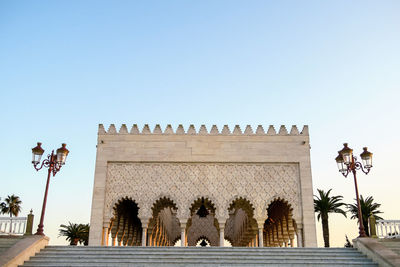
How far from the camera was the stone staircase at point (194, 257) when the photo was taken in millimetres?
10516

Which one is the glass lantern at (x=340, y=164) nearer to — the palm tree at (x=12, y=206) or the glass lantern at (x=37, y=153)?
the glass lantern at (x=37, y=153)

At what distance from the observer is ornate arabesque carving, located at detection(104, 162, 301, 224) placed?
59.4 ft

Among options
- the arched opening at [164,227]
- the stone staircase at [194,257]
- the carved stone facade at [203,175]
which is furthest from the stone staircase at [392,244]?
the arched opening at [164,227]

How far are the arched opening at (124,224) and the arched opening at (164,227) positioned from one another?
1220 millimetres

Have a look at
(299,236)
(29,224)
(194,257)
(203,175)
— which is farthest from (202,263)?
(299,236)

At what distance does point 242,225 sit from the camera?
26953mm

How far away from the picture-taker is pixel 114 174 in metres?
18.7

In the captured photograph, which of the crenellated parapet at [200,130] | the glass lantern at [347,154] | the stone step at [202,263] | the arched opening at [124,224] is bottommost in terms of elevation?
the stone step at [202,263]

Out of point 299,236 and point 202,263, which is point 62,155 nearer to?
point 202,263

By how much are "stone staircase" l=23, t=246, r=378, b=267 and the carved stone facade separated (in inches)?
242

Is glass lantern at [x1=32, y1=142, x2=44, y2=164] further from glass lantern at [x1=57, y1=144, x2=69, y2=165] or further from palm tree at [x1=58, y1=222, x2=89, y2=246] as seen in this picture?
palm tree at [x1=58, y1=222, x2=89, y2=246]

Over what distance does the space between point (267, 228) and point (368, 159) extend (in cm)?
1394

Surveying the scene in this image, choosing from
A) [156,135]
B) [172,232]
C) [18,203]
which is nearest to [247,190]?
[156,135]

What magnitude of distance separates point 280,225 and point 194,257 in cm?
1259
